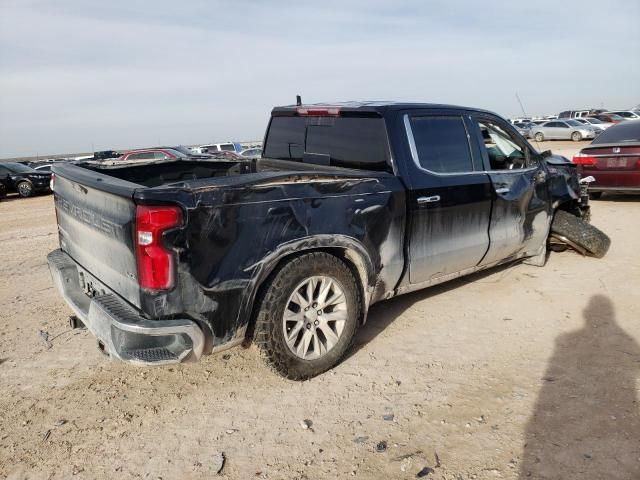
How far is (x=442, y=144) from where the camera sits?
4117 millimetres

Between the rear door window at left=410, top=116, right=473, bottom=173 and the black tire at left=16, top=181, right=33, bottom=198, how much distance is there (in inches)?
713

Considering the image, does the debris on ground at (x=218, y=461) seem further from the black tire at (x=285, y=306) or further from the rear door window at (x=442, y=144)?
the rear door window at (x=442, y=144)

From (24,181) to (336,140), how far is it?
17.8m

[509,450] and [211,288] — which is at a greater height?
[211,288]

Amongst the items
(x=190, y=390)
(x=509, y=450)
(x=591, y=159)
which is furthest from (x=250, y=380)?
(x=591, y=159)

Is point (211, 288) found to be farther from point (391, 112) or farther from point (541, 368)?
point (541, 368)

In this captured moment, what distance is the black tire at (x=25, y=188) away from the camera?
59.0ft

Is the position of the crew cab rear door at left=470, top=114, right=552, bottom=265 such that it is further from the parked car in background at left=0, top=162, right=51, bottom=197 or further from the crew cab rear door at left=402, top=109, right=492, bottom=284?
the parked car in background at left=0, top=162, right=51, bottom=197

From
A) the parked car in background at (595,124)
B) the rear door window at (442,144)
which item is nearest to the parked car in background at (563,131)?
the parked car in background at (595,124)

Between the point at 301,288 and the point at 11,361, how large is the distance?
92.5 inches

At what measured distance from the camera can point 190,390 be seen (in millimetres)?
3361

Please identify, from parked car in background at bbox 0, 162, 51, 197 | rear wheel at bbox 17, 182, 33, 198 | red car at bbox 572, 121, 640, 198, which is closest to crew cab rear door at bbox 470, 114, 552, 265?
red car at bbox 572, 121, 640, 198

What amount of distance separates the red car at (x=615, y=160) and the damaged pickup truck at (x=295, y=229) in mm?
4710

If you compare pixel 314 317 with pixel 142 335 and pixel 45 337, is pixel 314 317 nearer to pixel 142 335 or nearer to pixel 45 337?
pixel 142 335
